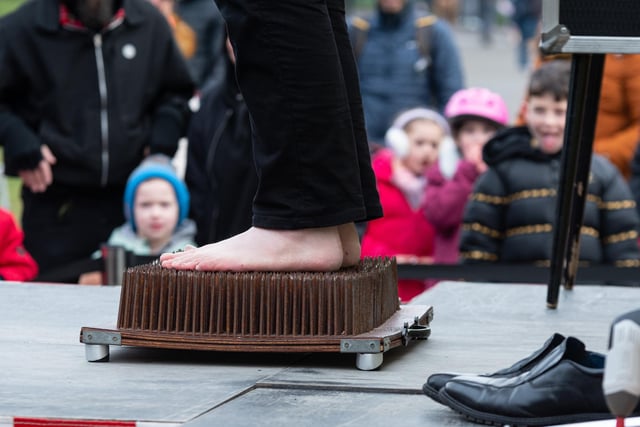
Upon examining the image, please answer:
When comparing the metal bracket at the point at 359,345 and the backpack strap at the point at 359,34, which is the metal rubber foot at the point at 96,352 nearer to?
the metal bracket at the point at 359,345

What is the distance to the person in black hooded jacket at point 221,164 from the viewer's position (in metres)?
5.83

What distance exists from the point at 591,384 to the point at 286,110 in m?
0.87

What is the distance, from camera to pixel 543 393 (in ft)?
7.41

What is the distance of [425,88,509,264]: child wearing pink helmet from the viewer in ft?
19.7

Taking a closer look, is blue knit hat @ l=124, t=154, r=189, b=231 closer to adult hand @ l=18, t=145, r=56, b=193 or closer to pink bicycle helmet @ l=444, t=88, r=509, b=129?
adult hand @ l=18, t=145, r=56, b=193

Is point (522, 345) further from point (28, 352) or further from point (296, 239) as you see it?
point (28, 352)

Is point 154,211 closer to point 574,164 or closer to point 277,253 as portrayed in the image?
point 574,164

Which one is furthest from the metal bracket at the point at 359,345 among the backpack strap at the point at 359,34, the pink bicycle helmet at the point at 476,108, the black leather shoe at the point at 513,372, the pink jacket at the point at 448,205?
the backpack strap at the point at 359,34

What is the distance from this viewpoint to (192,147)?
20.3 ft

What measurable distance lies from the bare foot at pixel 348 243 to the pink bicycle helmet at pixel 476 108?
12.0 ft

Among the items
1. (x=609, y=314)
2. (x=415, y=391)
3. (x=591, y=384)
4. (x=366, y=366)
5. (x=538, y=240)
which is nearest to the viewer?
(x=591, y=384)

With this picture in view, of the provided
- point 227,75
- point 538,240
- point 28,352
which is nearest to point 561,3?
point 28,352

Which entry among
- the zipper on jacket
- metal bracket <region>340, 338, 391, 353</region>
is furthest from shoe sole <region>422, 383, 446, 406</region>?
the zipper on jacket

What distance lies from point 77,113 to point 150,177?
41cm
